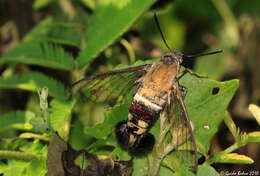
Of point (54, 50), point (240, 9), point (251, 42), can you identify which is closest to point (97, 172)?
point (54, 50)

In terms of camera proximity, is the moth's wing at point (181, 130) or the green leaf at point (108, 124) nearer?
the moth's wing at point (181, 130)

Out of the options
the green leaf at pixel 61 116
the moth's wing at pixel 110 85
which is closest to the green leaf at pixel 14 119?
the green leaf at pixel 61 116

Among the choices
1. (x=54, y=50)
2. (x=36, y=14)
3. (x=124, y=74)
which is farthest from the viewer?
(x=36, y=14)

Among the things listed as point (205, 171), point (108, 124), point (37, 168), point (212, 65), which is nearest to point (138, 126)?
point (108, 124)

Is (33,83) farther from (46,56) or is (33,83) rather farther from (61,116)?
(61,116)

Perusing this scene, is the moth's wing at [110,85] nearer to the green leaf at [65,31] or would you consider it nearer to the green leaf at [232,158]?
the green leaf at [65,31]

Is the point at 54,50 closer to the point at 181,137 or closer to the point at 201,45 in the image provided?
the point at 181,137
